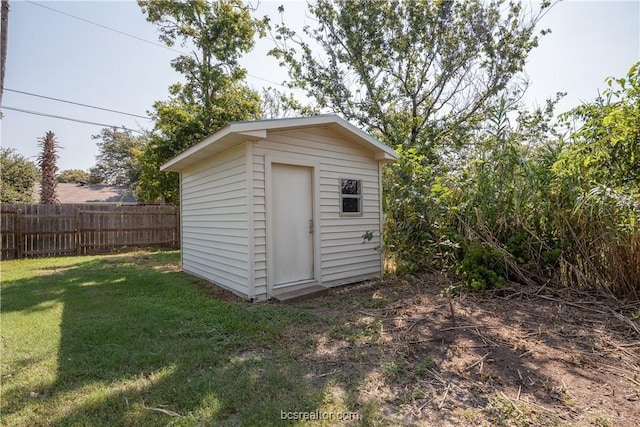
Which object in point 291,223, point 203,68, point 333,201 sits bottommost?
point 291,223

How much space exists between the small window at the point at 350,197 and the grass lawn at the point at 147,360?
226cm

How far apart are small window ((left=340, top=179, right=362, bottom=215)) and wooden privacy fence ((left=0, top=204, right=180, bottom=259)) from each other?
342 inches

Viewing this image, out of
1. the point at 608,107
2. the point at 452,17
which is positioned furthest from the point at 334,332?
the point at 452,17

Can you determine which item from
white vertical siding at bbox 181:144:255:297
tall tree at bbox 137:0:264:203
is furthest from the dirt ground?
tall tree at bbox 137:0:264:203

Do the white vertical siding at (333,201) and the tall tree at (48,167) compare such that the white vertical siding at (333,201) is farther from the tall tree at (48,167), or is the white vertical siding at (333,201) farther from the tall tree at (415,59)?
the tall tree at (48,167)

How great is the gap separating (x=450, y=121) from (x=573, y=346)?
30.2 ft

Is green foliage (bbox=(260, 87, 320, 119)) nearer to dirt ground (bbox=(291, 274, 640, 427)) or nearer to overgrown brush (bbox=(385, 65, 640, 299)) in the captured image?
overgrown brush (bbox=(385, 65, 640, 299))

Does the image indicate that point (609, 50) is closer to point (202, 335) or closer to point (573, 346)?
point (573, 346)

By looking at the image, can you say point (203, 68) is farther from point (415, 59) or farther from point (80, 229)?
point (415, 59)

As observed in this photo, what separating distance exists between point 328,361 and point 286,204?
276 centimetres

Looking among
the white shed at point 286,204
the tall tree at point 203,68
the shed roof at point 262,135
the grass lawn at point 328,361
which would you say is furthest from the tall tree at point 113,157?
the grass lawn at point 328,361

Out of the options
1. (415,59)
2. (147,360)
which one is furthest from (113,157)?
(147,360)

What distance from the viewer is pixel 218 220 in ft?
18.0

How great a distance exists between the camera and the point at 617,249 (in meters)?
3.43
